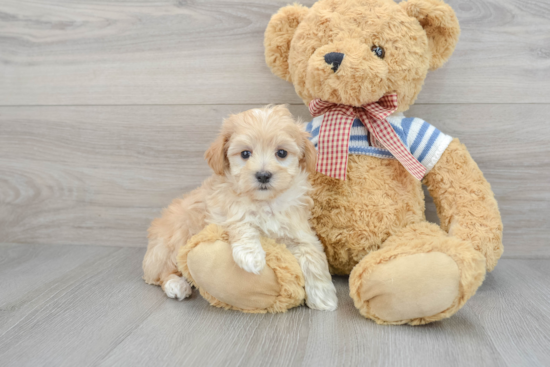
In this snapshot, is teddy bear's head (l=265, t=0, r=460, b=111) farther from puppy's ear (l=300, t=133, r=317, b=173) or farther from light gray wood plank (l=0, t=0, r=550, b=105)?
light gray wood plank (l=0, t=0, r=550, b=105)

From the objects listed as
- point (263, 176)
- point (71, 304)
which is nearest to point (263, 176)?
point (263, 176)

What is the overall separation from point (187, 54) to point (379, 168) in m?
0.87

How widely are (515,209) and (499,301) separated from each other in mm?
484

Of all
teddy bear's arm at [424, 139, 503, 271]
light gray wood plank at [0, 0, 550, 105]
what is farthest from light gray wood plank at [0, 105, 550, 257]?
teddy bear's arm at [424, 139, 503, 271]

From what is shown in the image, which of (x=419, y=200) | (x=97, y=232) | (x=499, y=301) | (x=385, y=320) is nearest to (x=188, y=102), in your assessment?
(x=97, y=232)

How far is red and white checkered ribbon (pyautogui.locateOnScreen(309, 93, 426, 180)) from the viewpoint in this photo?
1.24m

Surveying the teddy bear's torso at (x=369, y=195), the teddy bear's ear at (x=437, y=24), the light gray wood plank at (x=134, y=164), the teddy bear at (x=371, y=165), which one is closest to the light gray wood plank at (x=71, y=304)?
the light gray wood plank at (x=134, y=164)

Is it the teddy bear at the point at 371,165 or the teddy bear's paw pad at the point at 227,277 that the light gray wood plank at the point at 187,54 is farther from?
the teddy bear's paw pad at the point at 227,277

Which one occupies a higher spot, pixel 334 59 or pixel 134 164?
pixel 334 59

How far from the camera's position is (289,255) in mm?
1170

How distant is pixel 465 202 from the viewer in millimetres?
1266

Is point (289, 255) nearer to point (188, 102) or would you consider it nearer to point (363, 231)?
point (363, 231)

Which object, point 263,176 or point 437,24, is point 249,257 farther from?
point 437,24

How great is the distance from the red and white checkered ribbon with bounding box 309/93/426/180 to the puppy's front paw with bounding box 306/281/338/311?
314mm
